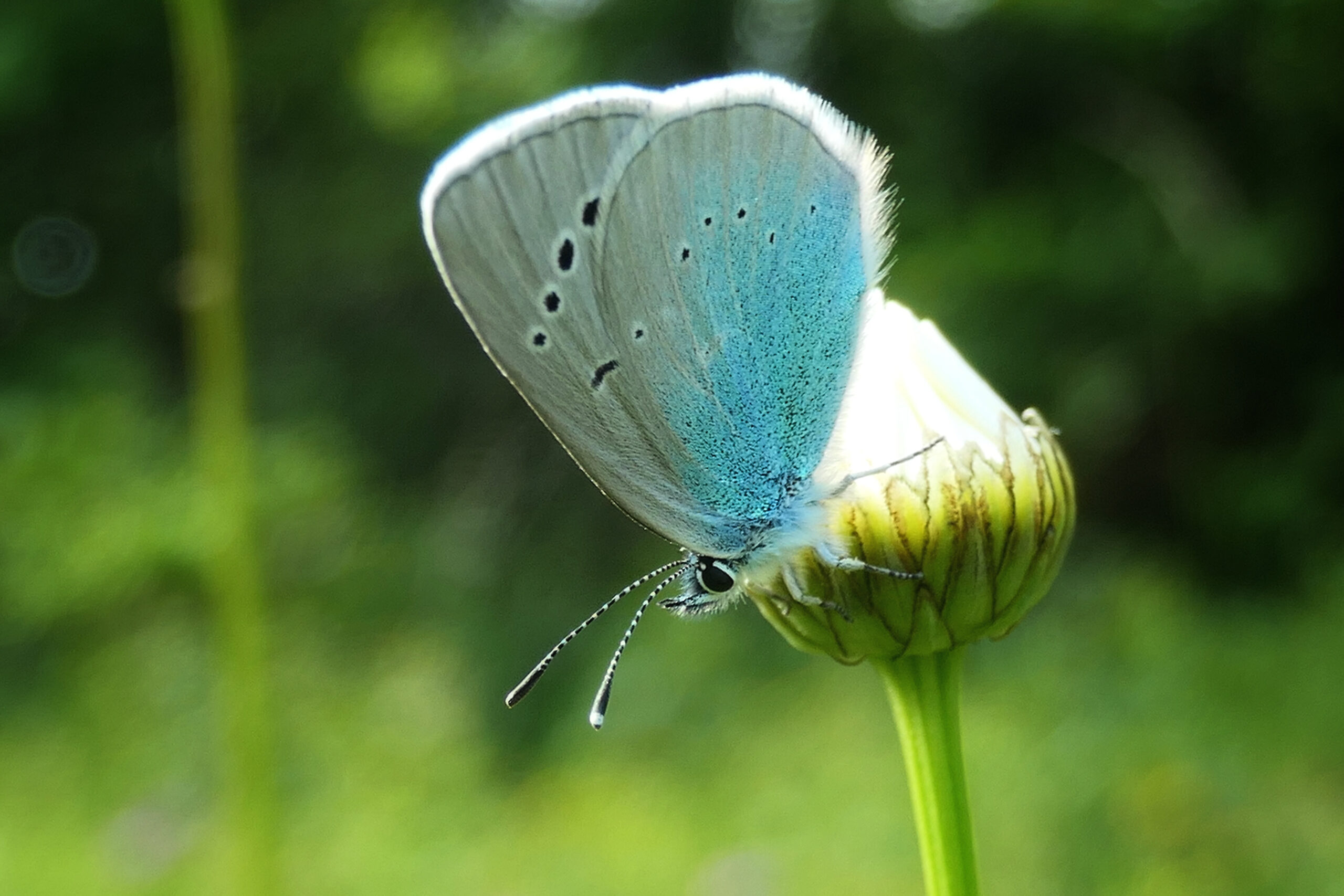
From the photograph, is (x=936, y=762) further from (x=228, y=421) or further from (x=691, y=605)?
(x=228, y=421)

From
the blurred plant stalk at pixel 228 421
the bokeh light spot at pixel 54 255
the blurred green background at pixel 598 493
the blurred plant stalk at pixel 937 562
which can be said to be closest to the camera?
the blurred plant stalk at pixel 937 562

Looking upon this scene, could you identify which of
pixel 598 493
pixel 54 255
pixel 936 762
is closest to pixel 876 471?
pixel 936 762

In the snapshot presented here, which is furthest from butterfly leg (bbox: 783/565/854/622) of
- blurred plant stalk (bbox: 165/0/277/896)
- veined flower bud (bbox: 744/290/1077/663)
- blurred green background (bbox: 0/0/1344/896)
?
blurred green background (bbox: 0/0/1344/896)

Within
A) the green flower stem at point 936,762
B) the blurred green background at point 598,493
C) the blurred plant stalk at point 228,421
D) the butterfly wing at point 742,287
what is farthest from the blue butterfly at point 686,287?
→ the blurred green background at point 598,493

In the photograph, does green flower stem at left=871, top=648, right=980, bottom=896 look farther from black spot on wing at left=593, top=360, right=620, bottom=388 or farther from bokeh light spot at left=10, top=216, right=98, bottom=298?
bokeh light spot at left=10, top=216, right=98, bottom=298

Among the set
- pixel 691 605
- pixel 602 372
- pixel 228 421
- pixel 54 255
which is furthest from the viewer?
pixel 54 255

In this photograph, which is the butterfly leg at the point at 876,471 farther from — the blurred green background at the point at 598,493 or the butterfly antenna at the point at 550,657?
the blurred green background at the point at 598,493
